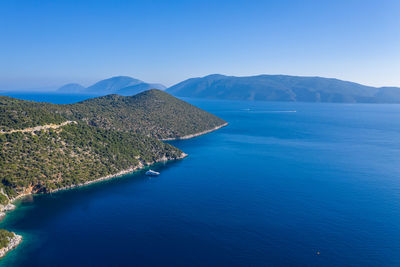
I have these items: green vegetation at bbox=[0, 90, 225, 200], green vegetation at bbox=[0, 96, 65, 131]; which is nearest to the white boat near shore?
green vegetation at bbox=[0, 90, 225, 200]

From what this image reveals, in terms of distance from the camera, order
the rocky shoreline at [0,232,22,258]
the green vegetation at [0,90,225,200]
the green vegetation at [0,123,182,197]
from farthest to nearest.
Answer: the green vegetation at [0,90,225,200], the green vegetation at [0,123,182,197], the rocky shoreline at [0,232,22,258]

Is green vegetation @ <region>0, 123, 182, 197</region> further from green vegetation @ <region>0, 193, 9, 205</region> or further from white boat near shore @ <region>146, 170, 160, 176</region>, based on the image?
white boat near shore @ <region>146, 170, 160, 176</region>

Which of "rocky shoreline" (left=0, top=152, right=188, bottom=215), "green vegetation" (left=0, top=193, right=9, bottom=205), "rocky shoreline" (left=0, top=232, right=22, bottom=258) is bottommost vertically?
"rocky shoreline" (left=0, top=232, right=22, bottom=258)

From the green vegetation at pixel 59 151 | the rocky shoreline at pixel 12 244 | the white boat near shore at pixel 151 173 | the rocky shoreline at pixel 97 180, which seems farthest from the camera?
the white boat near shore at pixel 151 173

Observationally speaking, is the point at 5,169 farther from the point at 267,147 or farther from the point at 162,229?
the point at 267,147

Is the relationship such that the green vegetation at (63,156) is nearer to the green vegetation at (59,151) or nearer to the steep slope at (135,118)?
the green vegetation at (59,151)

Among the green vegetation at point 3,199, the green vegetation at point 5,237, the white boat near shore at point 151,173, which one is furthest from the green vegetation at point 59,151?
the green vegetation at point 5,237

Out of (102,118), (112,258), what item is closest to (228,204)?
(112,258)
